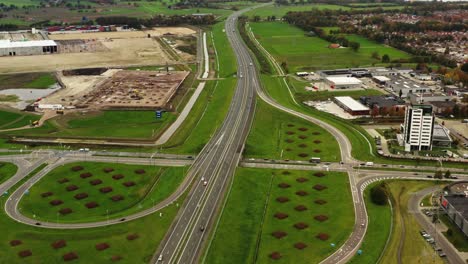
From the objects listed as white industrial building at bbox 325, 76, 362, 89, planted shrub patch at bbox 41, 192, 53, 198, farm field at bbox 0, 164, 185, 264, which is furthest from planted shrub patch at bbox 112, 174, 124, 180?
white industrial building at bbox 325, 76, 362, 89

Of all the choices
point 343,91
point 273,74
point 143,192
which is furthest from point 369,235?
point 273,74

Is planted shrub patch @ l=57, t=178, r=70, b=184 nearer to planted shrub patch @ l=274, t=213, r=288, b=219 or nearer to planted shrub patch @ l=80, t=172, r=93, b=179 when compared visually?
planted shrub patch @ l=80, t=172, r=93, b=179

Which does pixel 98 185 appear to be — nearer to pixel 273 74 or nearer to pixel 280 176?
pixel 280 176

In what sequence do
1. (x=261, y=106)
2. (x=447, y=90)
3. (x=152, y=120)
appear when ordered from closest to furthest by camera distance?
(x=152, y=120) < (x=261, y=106) < (x=447, y=90)

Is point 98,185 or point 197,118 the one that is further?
point 197,118

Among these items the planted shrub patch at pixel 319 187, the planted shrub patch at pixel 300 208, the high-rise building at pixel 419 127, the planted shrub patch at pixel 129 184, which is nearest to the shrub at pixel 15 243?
the planted shrub patch at pixel 129 184

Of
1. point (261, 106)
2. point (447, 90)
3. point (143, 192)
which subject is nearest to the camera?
point (143, 192)

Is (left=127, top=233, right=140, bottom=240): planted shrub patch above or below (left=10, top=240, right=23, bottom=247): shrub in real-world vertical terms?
above
